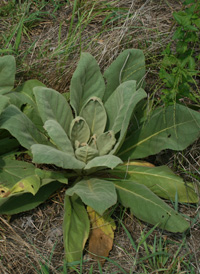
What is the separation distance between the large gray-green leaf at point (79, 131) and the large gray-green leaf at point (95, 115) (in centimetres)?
10

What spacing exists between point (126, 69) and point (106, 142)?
50 cm

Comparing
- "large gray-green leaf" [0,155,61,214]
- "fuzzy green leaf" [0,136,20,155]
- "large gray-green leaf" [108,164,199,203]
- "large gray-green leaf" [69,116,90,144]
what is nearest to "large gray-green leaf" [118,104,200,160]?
"large gray-green leaf" [108,164,199,203]

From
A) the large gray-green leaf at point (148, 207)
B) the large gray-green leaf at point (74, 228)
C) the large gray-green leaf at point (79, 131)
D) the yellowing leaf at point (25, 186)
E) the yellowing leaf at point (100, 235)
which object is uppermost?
the large gray-green leaf at point (79, 131)

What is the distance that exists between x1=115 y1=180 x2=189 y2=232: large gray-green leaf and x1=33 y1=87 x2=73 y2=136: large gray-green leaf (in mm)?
533

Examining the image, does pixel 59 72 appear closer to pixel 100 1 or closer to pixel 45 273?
pixel 100 1

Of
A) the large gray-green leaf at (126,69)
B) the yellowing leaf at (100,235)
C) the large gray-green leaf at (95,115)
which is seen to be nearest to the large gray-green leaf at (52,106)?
the large gray-green leaf at (95,115)

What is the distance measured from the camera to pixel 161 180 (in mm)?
2189

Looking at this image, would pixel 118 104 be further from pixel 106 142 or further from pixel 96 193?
pixel 96 193

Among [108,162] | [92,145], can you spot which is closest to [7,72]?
[92,145]

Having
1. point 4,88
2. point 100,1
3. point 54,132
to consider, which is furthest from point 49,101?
point 100,1

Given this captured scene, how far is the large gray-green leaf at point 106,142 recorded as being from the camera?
217 cm

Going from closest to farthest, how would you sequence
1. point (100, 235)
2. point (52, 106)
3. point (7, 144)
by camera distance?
point (100, 235) < point (52, 106) < point (7, 144)

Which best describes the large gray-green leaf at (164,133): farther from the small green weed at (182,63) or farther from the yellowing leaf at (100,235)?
the yellowing leaf at (100,235)

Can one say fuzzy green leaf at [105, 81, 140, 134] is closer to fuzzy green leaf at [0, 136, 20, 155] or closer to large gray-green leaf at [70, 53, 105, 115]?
large gray-green leaf at [70, 53, 105, 115]
